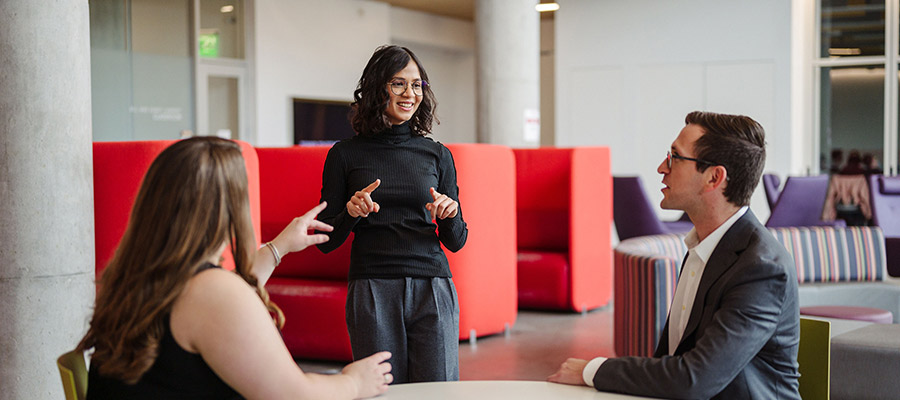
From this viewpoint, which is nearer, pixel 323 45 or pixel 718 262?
pixel 718 262

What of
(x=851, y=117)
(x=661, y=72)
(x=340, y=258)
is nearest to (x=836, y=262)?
(x=340, y=258)

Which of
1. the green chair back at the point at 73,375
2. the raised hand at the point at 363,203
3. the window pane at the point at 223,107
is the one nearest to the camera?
the green chair back at the point at 73,375

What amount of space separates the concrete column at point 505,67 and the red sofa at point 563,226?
1.49 metres

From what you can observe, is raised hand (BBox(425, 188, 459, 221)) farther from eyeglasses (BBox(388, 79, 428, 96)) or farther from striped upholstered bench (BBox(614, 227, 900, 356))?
striped upholstered bench (BBox(614, 227, 900, 356))

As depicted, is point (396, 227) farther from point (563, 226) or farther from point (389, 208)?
point (563, 226)

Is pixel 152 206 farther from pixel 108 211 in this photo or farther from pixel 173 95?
pixel 173 95

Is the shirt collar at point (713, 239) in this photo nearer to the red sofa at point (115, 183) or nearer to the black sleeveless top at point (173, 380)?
the black sleeveless top at point (173, 380)

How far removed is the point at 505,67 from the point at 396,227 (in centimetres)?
586

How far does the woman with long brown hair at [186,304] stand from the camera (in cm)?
133

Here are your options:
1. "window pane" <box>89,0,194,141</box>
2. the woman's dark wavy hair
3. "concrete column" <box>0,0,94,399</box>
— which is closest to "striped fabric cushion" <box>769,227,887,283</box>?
the woman's dark wavy hair

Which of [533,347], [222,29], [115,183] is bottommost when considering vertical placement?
[533,347]

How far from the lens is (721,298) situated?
5.67 ft

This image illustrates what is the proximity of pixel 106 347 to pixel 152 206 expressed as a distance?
0.83 feet

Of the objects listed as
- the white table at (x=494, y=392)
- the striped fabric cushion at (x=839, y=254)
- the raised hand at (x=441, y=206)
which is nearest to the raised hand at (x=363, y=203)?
the raised hand at (x=441, y=206)
